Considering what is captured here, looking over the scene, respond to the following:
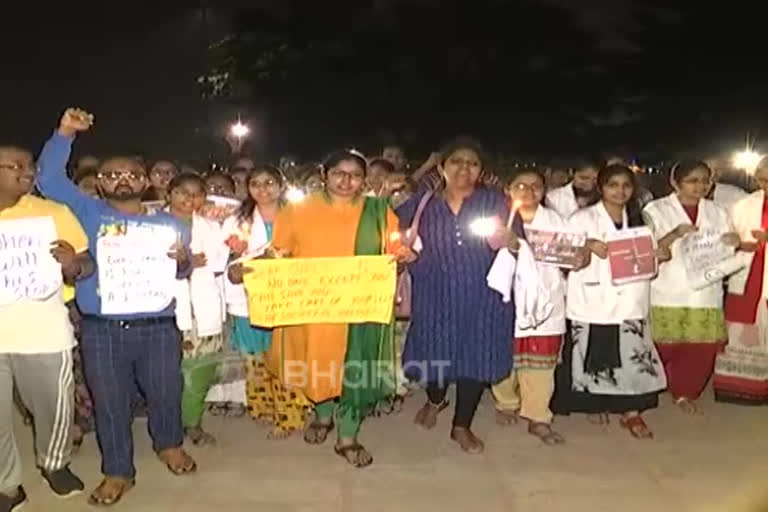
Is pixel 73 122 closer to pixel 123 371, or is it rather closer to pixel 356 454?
pixel 123 371

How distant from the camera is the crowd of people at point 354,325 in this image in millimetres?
5660

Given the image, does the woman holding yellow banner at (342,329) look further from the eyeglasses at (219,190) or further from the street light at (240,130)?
the street light at (240,130)

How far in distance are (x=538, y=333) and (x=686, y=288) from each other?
3.81 ft

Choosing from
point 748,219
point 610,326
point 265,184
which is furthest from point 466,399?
point 748,219

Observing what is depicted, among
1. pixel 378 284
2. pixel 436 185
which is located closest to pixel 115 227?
pixel 378 284

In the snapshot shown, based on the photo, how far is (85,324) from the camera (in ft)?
19.0

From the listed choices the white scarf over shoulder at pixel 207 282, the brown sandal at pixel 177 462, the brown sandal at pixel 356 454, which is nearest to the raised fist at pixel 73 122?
the white scarf over shoulder at pixel 207 282

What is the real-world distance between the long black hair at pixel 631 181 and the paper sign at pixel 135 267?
2.77 meters

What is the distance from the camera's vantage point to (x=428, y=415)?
732cm

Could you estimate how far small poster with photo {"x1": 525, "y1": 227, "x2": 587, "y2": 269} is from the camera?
6781mm

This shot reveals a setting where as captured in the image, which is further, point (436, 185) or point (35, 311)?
point (436, 185)

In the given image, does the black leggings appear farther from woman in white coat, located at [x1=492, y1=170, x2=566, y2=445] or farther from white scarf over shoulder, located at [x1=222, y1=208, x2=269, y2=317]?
white scarf over shoulder, located at [x1=222, y1=208, x2=269, y2=317]

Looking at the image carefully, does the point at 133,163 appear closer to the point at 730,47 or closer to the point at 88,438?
the point at 88,438

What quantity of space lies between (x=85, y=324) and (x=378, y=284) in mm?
1676
